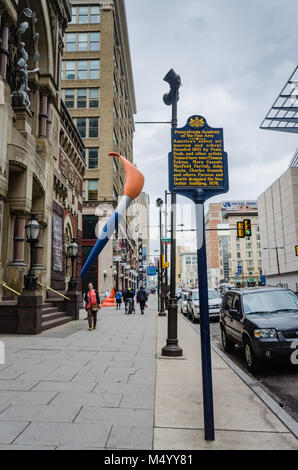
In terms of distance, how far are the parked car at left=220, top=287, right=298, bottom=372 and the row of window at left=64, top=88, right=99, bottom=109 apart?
42.8m

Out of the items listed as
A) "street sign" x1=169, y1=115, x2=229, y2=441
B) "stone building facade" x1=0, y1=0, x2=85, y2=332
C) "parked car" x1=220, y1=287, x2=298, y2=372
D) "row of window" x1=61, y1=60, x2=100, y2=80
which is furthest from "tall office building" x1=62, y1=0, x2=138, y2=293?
"street sign" x1=169, y1=115, x2=229, y2=441

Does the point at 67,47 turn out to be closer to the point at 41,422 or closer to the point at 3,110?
the point at 3,110

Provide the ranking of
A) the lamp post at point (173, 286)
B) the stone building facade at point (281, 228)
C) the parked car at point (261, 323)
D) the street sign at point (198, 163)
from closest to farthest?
the street sign at point (198, 163) < the parked car at point (261, 323) < the lamp post at point (173, 286) < the stone building facade at point (281, 228)

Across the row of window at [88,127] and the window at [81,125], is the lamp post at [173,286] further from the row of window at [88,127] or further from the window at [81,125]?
the window at [81,125]

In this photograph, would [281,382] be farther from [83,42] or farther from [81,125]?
[83,42]

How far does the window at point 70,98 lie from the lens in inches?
1854

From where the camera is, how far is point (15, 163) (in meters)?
14.8

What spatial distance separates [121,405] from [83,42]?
5301 cm

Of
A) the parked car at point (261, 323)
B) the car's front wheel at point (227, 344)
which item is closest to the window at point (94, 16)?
the parked car at point (261, 323)

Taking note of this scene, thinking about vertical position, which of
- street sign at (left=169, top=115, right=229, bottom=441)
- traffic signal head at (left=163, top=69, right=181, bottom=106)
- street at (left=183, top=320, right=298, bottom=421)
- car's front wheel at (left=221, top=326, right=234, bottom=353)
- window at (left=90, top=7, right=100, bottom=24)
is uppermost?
window at (left=90, top=7, right=100, bottom=24)

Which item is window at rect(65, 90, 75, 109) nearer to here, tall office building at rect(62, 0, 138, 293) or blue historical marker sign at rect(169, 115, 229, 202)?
tall office building at rect(62, 0, 138, 293)

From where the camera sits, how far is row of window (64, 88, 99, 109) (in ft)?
154

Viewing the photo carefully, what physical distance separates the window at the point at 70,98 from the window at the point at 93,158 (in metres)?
6.96
